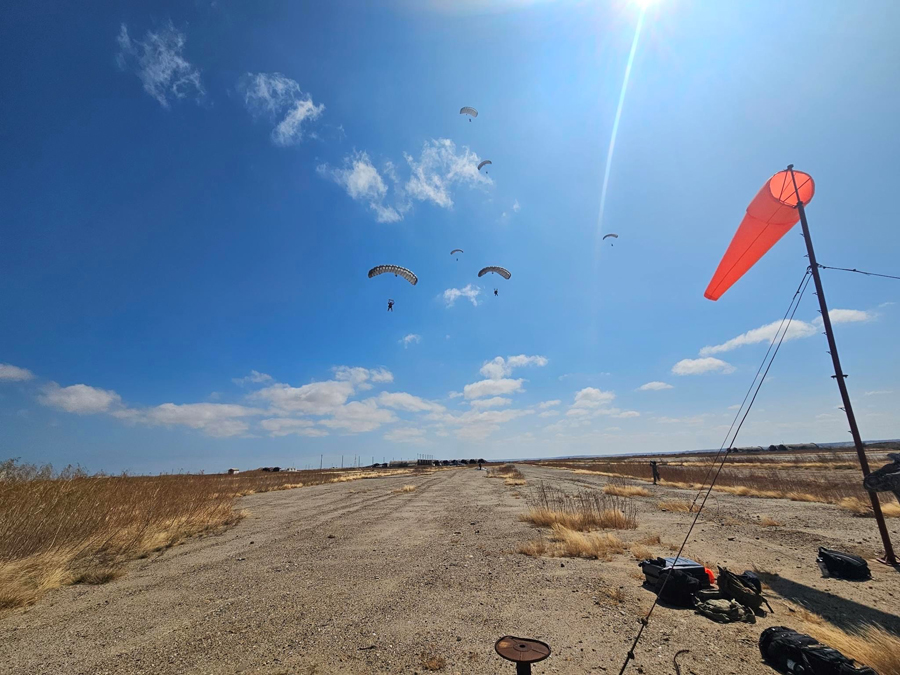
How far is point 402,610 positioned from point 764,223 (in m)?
10.8

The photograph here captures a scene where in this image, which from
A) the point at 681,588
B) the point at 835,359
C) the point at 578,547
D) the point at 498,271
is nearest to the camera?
the point at 681,588

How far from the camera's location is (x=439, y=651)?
4.68 meters

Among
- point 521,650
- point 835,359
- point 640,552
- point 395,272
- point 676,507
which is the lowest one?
point 676,507

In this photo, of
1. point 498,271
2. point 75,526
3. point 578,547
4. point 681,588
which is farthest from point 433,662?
point 498,271

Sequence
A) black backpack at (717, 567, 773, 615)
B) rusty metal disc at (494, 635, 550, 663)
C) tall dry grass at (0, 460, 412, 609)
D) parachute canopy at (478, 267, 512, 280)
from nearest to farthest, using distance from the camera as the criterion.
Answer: rusty metal disc at (494, 635, 550, 663) → black backpack at (717, 567, 773, 615) → tall dry grass at (0, 460, 412, 609) → parachute canopy at (478, 267, 512, 280)

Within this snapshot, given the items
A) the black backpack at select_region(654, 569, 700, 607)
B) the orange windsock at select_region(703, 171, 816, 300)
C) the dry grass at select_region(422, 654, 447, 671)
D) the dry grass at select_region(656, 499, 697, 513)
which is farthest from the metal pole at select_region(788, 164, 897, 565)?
the dry grass at select_region(422, 654, 447, 671)

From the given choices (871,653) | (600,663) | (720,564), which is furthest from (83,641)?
(720,564)

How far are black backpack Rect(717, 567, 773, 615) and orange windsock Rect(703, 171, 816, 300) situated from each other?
20.2 ft

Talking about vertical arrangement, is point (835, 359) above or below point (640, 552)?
above

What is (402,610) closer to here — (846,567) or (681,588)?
(681,588)

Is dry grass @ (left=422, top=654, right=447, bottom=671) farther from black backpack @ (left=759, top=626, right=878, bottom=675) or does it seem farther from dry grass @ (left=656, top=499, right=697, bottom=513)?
dry grass @ (left=656, top=499, right=697, bottom=513)

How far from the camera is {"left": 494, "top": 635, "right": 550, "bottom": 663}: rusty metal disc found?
2.96 meters

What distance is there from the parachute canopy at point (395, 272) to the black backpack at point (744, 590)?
22668 millimetres

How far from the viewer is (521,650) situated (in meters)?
3.17
